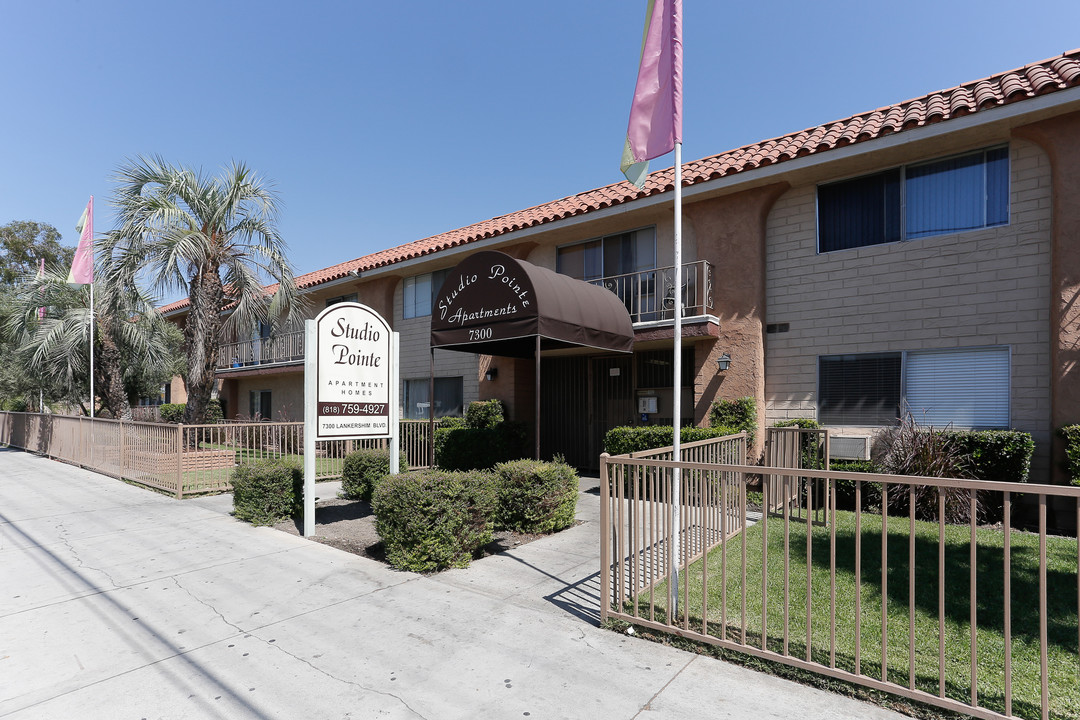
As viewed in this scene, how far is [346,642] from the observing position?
4184mm

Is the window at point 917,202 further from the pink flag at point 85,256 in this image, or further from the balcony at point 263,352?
the pink flag at point 85,256

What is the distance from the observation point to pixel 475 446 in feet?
41.0

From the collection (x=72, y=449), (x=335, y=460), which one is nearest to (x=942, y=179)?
(x=335, y=460)

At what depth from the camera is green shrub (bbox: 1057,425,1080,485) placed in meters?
6.77

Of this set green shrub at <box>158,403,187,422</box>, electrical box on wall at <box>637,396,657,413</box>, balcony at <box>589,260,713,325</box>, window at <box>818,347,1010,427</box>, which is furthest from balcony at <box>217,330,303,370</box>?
window at <box>818,347,1010,427</box>

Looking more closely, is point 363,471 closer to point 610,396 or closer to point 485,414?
point 485,414

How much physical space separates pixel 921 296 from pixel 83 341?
20.8 metres

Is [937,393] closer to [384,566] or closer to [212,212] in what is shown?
[384,566]

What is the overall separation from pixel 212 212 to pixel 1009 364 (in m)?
15.9

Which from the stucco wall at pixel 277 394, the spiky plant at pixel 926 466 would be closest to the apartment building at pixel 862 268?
the spiky plant at pixel 926 466

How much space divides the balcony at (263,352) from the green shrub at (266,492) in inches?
431

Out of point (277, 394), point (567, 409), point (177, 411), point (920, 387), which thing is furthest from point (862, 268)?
point (177, 411)

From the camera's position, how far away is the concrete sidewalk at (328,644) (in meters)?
3.33

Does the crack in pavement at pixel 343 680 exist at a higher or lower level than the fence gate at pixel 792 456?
lower
